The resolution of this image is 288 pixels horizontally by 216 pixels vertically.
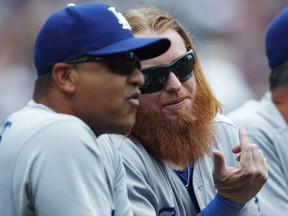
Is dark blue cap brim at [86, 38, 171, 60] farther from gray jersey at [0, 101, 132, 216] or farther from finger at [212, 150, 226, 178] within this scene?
finger at [212, 150, 226, 178]

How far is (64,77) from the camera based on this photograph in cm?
245

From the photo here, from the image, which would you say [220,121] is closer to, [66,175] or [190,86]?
[190,86]

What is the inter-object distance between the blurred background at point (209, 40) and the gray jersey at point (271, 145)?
118 inches

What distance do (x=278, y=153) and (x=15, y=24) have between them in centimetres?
446

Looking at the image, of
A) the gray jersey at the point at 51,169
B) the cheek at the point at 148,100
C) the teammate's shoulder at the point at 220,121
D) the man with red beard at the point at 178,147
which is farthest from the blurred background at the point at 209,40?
the gray jersey at the point at 51,169

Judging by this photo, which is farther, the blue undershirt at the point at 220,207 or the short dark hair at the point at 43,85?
the blue undershirt at the point at 220,207

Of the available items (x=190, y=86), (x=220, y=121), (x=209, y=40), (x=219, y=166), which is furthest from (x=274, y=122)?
(x=209, y=40)

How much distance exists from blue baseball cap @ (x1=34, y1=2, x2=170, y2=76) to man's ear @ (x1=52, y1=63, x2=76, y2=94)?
2cm

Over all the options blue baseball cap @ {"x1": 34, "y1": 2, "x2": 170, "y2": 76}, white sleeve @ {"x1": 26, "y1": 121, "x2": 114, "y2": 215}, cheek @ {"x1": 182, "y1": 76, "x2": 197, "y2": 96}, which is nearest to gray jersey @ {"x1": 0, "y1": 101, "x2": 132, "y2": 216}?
white sleeve @ {"x1": 26, "y1": 121, "x2": 114, "y2": 215}

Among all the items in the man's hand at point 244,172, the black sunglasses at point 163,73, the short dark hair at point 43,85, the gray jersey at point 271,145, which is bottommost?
the gray jersey at point 271,145

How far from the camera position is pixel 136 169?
3227 mm

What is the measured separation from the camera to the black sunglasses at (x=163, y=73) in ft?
10.7

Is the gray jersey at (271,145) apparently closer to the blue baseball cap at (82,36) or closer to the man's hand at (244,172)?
the man's hand at (244,172)

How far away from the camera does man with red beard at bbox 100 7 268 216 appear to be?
3.12m
